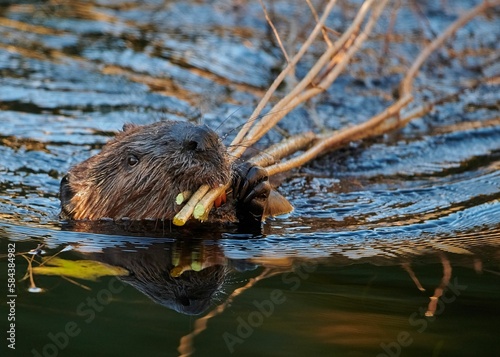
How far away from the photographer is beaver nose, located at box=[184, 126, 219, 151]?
12.3 feet

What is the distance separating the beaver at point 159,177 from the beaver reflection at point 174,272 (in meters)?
0.23

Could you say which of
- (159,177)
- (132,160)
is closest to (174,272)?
(159,177)

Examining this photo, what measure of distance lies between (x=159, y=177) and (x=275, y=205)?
0.73m

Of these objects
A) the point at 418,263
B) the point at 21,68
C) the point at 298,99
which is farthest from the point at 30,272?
the point at 21,68

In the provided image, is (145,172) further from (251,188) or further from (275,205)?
(275,205)

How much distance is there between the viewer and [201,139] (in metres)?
3.75

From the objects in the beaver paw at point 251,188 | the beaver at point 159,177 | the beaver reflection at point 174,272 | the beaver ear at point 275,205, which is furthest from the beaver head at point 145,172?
the beaver ear at point 275,205

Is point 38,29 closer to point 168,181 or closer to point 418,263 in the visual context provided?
point 168,181

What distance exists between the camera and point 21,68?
24.9 feet

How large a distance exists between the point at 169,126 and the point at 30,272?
88 cm

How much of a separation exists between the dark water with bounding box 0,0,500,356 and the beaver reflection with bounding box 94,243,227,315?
0.5 inches

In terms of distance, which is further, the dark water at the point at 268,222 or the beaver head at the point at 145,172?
the beaver head at the point at 145,172

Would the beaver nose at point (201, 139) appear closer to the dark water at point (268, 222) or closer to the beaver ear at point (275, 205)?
the dark water at point (268, 222)

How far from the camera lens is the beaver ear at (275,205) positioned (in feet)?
14.6
